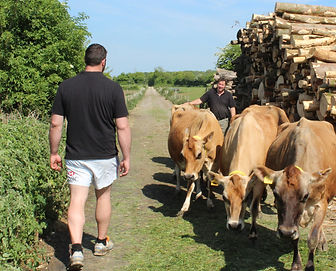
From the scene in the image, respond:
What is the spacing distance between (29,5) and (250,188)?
21.6ft

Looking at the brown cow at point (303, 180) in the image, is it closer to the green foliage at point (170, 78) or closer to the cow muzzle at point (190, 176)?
the cow muzzle at point (190, 176)

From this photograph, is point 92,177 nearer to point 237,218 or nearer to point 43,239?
point 43,239

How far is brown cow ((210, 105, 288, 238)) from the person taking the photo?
16.7 feet

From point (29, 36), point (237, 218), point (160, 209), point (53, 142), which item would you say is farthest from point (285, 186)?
point (29, 36)

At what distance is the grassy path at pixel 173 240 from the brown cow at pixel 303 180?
23.7 inches

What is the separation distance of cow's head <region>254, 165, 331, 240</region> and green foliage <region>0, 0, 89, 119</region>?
6.03 m

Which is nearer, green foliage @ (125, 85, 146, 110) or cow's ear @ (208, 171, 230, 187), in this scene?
cow's ear @ (208, 171, 230, 187)

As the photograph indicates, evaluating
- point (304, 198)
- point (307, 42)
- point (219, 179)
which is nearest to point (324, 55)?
point (307, 42)

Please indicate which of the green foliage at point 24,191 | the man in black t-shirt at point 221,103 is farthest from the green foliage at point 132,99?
the green foliage at point 24,191

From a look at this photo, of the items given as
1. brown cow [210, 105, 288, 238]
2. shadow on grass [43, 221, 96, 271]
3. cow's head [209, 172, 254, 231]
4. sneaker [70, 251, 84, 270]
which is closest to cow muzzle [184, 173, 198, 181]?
brown cow [210, 105, 288, 238]

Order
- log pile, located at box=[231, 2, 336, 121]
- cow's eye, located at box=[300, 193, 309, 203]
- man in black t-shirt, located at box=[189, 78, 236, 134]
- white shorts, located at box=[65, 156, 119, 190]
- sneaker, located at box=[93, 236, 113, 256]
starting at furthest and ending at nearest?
man in black t-shirt, located at box=[189, 78, 236, 134] < log pile, located at box=[231, 2, 336, 121] < sneaker, located at box=[93, 236, 113, 256] < white shorts, located at box=[65, 156, 119, 190] < cow's eye, located at box=[300, 193, 309, 203]

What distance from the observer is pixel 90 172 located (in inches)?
179

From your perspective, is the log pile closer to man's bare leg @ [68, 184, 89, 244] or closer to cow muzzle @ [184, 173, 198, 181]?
cow muzzle @ [184, 173, 198, 181]

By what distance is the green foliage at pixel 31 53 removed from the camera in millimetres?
8711
